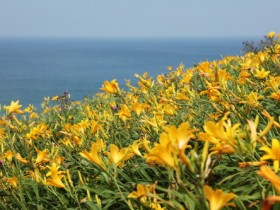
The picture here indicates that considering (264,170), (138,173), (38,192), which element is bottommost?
(38,192)

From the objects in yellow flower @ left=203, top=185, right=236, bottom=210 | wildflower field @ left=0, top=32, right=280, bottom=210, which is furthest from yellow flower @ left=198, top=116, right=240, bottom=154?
yellow flower @ left=203, top=185, right=236, bottom=210

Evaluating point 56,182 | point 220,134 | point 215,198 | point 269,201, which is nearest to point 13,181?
point 56,182

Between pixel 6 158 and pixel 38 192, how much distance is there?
43 cm

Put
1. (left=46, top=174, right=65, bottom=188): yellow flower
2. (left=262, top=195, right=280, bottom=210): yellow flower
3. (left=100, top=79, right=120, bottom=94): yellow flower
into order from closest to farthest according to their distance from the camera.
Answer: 1. (left=262, top=195, right=280, bottom=210): yellow flower
2. (left=46, top=174, right=65, bottom=188): yellow flower
3. (left=100, top=79, right=120, bottom=94): yellow flower

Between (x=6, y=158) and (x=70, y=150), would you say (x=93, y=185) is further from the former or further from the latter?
(x=6, y=158)

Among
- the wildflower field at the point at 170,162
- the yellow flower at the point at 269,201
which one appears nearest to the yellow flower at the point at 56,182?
the wildflower field at the point at 170,162

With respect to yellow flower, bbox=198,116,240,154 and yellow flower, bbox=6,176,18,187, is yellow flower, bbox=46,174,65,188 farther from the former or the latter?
yellow flower, bbox=198,116,240,154

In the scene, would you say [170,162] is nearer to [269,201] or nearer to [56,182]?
[269,201]

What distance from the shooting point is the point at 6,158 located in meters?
2.94

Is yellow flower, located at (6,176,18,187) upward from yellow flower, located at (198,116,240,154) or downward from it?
downward

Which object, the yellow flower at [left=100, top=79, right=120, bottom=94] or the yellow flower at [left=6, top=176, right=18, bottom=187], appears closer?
the yellow flower at [left=6, top=176, right=18, bottom=187]

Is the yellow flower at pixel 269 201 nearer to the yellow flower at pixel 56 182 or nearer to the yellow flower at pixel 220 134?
the yellow flower at pixel 220 134

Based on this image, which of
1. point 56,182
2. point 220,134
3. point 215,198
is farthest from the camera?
point 56,182

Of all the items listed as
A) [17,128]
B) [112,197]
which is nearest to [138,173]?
[112,197]
